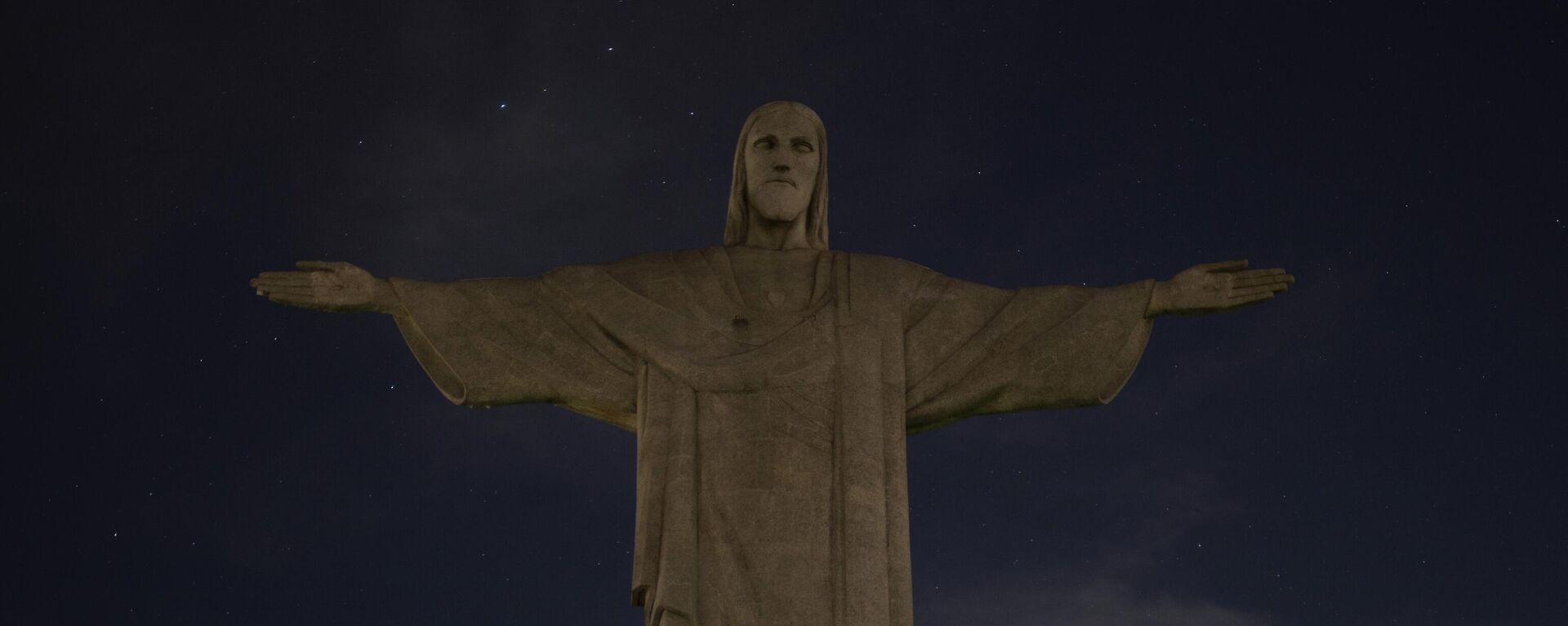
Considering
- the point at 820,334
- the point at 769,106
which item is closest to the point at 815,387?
the point at 820,334

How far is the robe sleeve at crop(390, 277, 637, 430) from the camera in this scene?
59.3 feet

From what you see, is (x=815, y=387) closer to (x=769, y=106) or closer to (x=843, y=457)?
(x=843, y=457)

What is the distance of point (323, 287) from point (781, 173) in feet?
14.2

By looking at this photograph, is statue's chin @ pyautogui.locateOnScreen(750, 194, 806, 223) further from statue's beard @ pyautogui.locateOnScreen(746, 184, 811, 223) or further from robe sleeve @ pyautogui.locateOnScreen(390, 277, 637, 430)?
robe sleeve @ pyautogui.locateOnScreen(390, 277, 637, 430)

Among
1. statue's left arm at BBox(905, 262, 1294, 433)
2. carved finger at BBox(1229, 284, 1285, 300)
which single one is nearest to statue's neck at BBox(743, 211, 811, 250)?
statue's left arm at BBox(905, 262, 1294, 433)

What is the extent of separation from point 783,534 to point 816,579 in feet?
1.54

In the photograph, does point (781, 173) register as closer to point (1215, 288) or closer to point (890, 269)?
point (890, 269)

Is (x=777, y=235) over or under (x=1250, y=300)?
over

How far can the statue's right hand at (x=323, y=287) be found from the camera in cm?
1773

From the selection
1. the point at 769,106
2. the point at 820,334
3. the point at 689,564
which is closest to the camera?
the point at 689,564

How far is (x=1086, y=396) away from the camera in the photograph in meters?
18.3

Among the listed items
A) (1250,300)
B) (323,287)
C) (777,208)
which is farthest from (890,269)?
(323,287)

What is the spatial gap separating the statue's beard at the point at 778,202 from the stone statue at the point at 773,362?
0.02 m

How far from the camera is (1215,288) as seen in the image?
18.0 meters
